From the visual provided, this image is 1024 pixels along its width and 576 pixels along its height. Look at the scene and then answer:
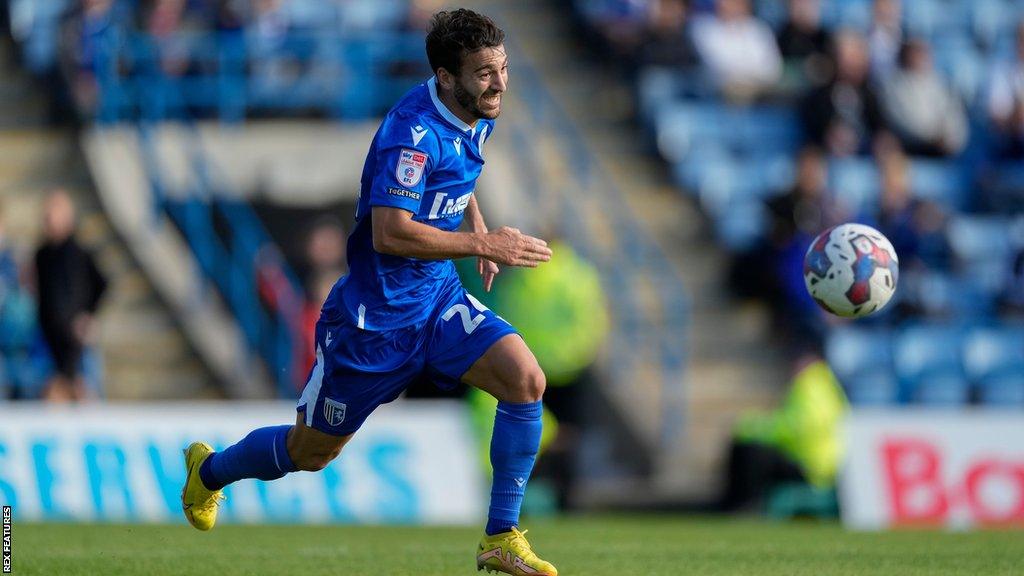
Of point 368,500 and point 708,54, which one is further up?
point 708,54

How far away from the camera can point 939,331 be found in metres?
16.4

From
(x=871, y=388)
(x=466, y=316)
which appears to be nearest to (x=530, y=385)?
(x=466, y=316)

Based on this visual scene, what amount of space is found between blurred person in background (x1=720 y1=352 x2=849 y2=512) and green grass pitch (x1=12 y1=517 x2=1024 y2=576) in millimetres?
2102

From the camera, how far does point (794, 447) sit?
14336mm

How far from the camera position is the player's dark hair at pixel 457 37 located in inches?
269

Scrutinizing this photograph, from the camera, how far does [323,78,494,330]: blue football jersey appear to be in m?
6.77

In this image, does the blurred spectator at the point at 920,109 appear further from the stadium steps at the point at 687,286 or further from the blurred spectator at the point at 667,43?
the stadium steps at the point at 687,286

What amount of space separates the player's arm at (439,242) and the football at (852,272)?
225cm

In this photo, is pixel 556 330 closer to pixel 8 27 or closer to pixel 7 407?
pixel 7 407

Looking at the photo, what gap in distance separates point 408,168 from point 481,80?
0.48m

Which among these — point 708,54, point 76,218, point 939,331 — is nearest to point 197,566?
point 76,218

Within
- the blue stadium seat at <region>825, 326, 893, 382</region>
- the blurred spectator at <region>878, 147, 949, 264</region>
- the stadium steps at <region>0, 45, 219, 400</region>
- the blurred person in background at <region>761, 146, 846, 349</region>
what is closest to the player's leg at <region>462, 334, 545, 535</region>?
the blurred person in background at <region>761, 146, 846, 349</region>

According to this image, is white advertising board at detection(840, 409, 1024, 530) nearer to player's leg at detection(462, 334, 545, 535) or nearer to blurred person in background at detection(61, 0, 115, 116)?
player's leg at detection(462, 334, 545, 535)

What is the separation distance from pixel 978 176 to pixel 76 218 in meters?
9.10
